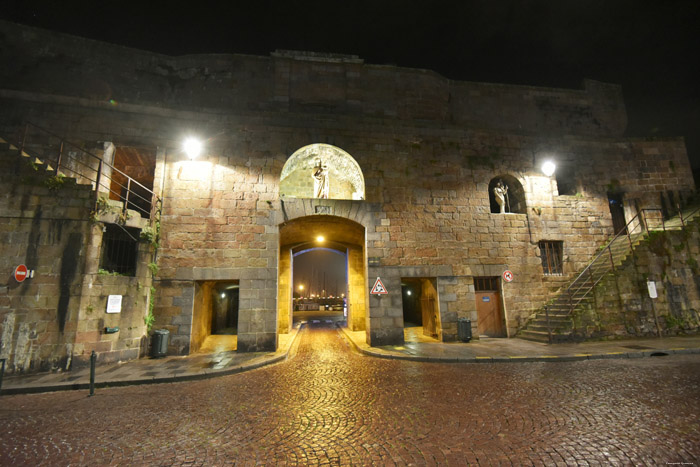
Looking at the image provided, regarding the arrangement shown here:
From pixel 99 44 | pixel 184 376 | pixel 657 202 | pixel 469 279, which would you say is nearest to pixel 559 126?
pixel 657 202

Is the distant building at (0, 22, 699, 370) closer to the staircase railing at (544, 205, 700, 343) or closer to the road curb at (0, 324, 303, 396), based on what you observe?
the staircase railing at (544, 205, 700, 343)

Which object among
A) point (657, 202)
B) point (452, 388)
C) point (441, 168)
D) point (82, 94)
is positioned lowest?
point (452, 388)

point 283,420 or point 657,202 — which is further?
point 657,202

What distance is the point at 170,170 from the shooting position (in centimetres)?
1040

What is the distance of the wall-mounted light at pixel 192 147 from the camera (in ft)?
34.1

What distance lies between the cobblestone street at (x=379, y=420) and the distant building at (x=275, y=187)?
11.8 feet

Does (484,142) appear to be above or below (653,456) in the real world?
above

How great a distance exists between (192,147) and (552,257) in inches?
566

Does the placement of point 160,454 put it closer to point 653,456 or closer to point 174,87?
point 653,456

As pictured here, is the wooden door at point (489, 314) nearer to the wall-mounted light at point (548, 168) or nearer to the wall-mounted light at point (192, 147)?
the wall-mounted light at point (548, 168)

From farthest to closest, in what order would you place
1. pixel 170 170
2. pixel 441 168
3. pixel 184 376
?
pixel 441 168 → pixel 170 170 → pixel 184 376

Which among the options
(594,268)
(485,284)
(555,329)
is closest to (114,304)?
(485,284)

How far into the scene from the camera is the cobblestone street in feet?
11.3

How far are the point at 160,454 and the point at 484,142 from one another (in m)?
13.7
